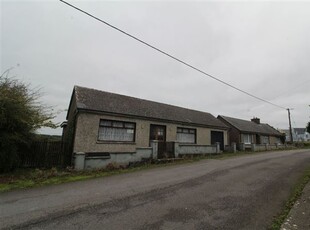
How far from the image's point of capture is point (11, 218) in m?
5.11

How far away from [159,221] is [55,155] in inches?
389

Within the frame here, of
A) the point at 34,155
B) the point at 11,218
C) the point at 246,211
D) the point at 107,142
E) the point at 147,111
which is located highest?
the point at 147,111

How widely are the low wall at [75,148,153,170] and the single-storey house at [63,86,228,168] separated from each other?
0.29m

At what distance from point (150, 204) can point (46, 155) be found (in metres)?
8.95

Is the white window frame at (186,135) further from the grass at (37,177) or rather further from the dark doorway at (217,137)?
the grass at (37,177)

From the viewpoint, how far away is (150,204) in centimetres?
594

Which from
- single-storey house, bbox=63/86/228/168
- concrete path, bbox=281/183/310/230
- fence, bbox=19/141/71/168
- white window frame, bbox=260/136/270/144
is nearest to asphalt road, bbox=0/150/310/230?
concrete path, bbox=281/183/310/230

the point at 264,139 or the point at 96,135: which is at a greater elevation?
the point at 264,139

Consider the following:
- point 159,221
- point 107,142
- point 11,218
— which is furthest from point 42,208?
point 107,142

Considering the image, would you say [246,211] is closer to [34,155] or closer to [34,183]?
[34,183]

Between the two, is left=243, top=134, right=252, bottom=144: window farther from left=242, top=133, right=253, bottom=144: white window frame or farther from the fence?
the fence

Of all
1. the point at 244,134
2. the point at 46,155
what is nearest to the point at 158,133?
the point at 46,155

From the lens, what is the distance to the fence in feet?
38.6

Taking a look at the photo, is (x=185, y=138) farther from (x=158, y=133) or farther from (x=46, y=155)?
(x=46, y=155)
